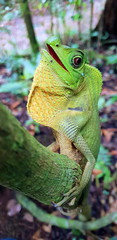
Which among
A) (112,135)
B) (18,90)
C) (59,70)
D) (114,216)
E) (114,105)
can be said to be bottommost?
(114,216)

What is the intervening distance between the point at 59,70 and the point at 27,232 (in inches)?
92.8

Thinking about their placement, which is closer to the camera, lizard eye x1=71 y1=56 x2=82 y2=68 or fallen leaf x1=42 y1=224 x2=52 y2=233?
lizard eye x1=71 y1=56 x2=82 y2=68

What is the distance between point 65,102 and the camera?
1.60m

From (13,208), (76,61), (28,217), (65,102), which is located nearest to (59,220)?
(28,217)

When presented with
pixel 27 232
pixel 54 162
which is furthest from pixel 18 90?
pixel 54 162

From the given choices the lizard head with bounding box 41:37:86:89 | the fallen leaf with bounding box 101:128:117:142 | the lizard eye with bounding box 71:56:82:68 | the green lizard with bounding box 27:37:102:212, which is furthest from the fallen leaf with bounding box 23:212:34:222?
the lizard eye with bounding box 71:56:82:68

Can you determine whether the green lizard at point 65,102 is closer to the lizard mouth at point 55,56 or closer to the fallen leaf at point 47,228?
the lizard mouth at point 55,56

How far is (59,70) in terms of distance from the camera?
1.53m

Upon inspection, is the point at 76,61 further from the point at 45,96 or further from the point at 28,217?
the point at 28,217

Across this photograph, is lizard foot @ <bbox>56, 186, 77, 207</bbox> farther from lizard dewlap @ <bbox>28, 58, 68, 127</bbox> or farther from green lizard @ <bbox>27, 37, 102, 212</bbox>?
lizard dewlap @ <bbox>28, 58, 68, 127</bbox>

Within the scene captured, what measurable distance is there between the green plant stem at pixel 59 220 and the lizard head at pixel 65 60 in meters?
1.92

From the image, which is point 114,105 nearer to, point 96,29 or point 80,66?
point 96,29

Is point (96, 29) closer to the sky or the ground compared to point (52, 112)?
closer to the sky

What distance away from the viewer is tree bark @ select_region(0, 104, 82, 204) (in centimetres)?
81
